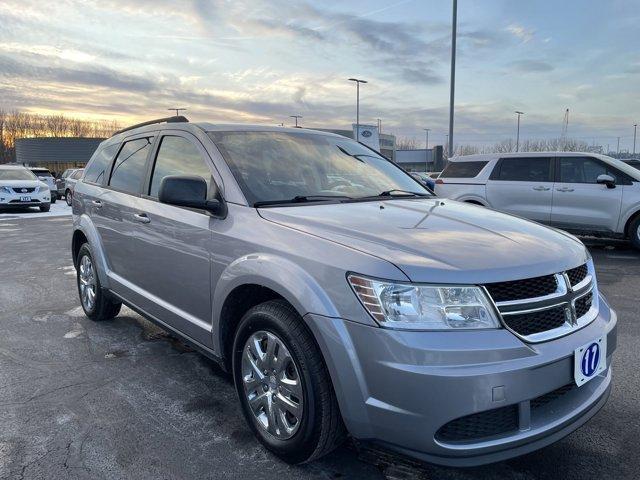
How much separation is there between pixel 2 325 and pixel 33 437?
2.58 meters

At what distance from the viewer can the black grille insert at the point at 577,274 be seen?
257 cm

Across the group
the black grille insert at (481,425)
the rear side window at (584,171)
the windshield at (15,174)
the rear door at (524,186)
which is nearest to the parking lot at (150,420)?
the black grille insert at (481,425)

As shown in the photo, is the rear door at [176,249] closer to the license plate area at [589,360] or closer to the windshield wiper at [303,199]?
the windshield wiper at [303,199]

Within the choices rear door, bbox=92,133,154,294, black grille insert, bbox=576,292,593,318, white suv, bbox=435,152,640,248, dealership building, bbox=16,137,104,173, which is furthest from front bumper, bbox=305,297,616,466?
dealership building, bbox=16,137,104,173

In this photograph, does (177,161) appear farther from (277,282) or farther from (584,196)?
(584,196)

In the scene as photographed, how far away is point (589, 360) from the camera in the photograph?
8.04 feet

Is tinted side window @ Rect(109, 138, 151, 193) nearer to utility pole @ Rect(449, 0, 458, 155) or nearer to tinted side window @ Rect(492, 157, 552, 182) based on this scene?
tinted side window @ Rect(492, 157, 552, 182)

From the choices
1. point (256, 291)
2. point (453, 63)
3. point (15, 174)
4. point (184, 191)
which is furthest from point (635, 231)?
point (15, 174)

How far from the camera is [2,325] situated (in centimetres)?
512

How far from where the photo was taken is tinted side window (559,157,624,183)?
945cm

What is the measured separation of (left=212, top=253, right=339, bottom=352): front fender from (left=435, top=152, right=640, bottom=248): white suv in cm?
710

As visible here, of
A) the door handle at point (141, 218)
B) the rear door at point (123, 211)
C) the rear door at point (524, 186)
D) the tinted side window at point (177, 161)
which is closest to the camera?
the tinted side window at point (177, 161)

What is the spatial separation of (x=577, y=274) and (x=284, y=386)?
1.57m

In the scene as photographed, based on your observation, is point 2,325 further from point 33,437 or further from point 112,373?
point 33,437
